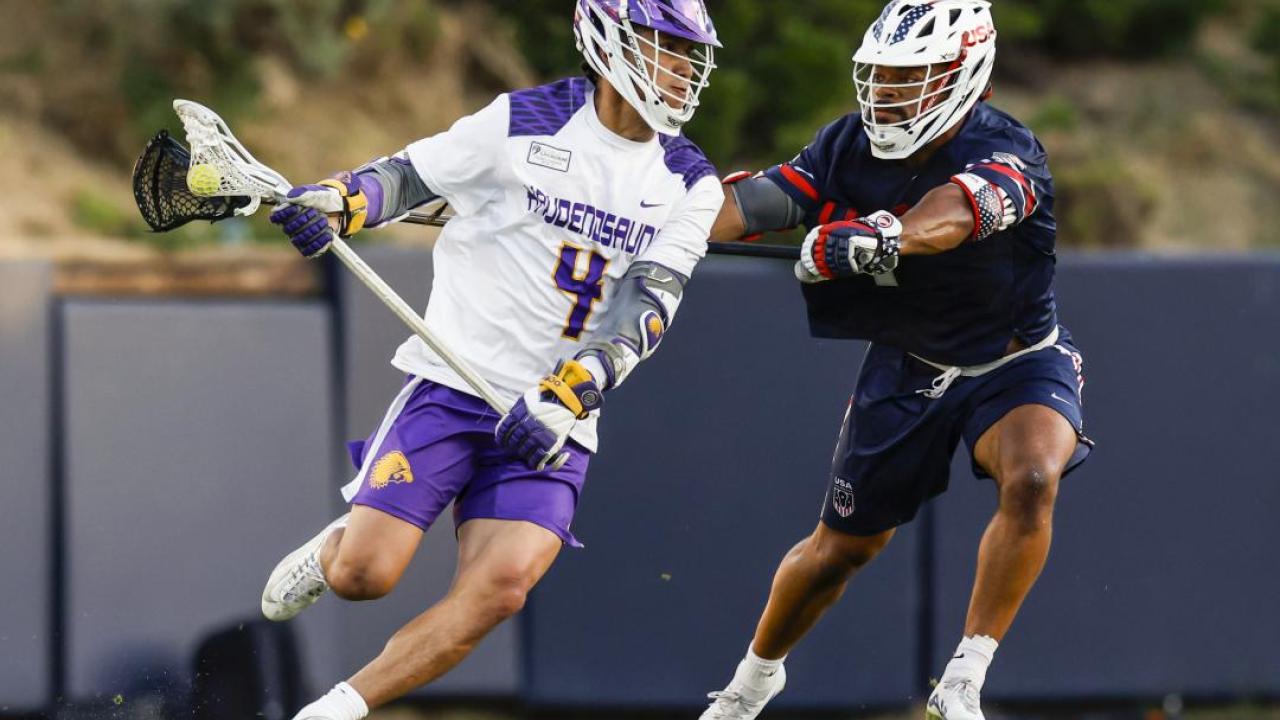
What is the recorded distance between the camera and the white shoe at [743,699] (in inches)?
260

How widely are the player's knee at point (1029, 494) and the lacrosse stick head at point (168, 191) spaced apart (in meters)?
2.54

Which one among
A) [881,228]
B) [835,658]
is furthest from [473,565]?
[835,658]

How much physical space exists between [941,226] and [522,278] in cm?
131

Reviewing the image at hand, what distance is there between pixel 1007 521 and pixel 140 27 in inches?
339

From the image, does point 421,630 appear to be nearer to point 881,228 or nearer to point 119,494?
point 881,228

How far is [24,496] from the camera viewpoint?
24.3ft

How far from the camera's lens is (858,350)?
819 centimetres

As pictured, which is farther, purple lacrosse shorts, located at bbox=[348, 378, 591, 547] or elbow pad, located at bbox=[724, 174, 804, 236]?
elbow pad, located at bbox=[724, 174, 804, 236]

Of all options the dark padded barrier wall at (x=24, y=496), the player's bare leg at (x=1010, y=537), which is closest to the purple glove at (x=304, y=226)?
the player's bare leg at (x=1010, y=537)

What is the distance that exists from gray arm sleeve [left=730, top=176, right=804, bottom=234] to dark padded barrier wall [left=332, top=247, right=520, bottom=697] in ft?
7.08

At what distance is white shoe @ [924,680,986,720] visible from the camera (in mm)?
5613

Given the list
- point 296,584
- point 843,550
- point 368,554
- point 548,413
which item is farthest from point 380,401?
point 548,413

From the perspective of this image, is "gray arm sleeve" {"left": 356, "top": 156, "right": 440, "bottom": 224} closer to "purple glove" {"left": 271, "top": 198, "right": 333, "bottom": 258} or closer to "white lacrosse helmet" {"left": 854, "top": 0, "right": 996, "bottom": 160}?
"purple glove" {"left": 271, "top": 198, "right": 333, "bottom": 258}

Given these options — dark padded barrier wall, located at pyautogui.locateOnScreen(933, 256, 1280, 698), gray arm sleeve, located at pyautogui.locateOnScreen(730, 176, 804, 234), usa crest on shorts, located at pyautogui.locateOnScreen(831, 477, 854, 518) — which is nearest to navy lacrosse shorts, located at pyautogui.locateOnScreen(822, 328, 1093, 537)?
usa crest on shorts, located at pyautogui.locateOnScreen(831, 477, 854, 518)
